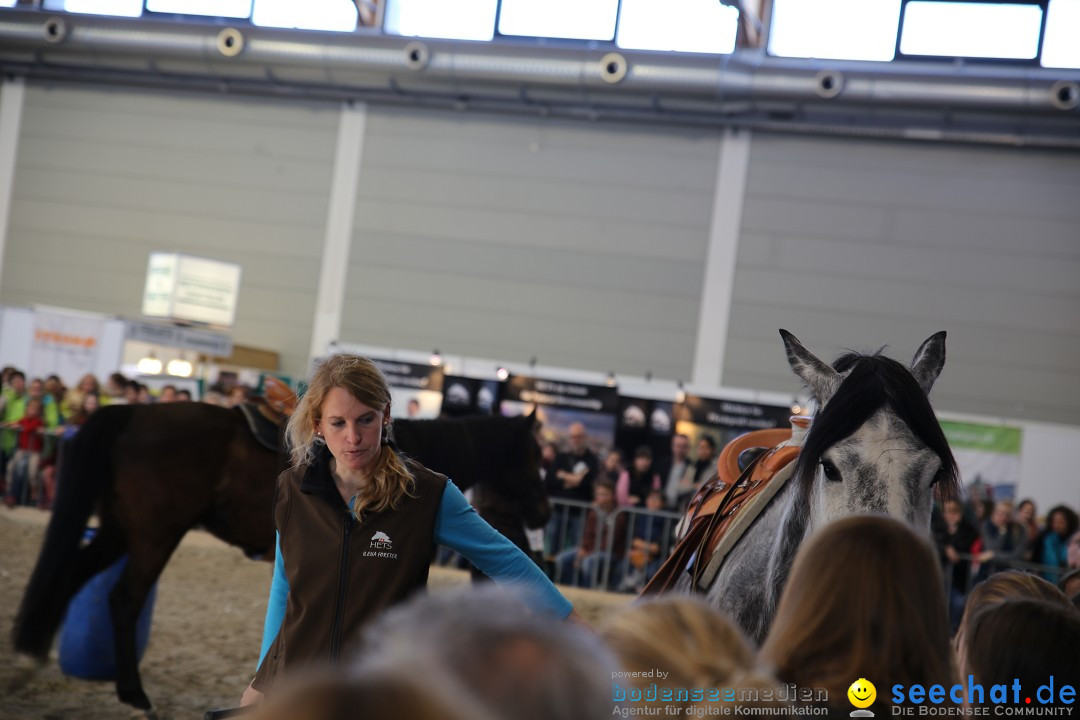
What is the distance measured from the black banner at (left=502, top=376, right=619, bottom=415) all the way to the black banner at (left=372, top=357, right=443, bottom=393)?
949 mm

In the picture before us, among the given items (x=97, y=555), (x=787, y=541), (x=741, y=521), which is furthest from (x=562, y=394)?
(x=787, y=541)

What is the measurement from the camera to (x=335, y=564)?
2307 mm

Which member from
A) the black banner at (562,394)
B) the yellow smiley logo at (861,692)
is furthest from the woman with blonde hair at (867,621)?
the black banner at (562,394)

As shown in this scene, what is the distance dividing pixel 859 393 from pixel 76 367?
13.0m

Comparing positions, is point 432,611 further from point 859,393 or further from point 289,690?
point 859,393

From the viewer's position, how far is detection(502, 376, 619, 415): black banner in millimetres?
12602

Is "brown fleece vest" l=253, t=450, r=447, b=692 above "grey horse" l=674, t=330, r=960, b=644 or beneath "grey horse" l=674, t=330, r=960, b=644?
beneath

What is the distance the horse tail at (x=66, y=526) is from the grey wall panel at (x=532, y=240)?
34.8 feet

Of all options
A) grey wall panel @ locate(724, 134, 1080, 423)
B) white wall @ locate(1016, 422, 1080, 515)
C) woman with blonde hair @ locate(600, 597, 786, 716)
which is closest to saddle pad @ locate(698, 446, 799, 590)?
woman with blonde hair @ locate(600, 597, 786, 716)

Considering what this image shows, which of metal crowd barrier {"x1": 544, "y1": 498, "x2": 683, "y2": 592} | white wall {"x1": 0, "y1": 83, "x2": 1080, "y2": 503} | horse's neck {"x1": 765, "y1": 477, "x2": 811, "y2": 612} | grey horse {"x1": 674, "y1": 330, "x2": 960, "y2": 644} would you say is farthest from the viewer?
white wall {"x1": 0, "y1": 83, "x2": 1080, "y2": 503}

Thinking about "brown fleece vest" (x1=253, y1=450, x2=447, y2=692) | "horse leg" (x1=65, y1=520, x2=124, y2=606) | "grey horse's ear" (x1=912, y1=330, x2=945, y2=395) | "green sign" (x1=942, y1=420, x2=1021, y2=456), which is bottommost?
"horse leg" (x1=65, y1=520, x2=124, y2=606)

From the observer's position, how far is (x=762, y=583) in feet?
9.46

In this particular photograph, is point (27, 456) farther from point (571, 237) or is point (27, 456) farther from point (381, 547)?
point (381, 547)

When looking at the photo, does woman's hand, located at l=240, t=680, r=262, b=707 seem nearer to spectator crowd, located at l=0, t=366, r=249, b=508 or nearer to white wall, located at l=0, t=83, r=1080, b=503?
spectator crowd, located at l=0, t=366, r=249, b=508
